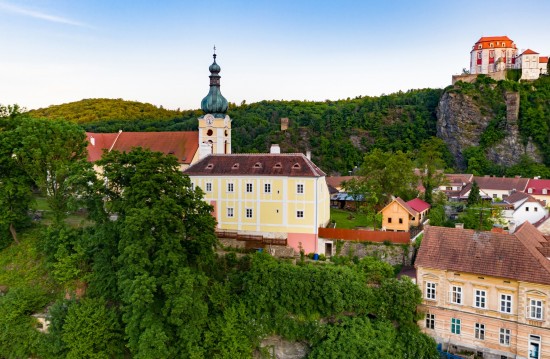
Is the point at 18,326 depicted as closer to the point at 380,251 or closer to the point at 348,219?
the point at 380,251

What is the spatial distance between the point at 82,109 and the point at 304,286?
298 feet

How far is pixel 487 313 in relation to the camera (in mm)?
24625

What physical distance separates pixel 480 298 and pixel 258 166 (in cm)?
1759

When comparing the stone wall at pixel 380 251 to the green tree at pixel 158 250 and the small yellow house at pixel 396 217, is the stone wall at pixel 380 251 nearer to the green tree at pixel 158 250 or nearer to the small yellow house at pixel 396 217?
the small yellow house at pixel 396 217

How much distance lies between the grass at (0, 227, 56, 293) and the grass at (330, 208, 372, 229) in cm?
2304

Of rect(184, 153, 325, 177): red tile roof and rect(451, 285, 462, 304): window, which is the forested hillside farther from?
rect(451, 285, 462, 304): window

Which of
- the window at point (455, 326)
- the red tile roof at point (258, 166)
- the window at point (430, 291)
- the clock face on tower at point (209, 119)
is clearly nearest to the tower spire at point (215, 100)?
the clock face on tower at point (209, 119)

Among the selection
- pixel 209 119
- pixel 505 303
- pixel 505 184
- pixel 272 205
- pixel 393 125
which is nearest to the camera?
pixel 505 303

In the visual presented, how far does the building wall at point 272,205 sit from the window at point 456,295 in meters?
10.0

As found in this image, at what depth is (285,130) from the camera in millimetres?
93375

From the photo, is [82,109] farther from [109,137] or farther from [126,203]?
[126,203]

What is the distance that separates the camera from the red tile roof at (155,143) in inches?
1777

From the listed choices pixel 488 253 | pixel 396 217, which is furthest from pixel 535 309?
pixel 396 217

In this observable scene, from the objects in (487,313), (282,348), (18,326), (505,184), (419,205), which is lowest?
(282,348)
